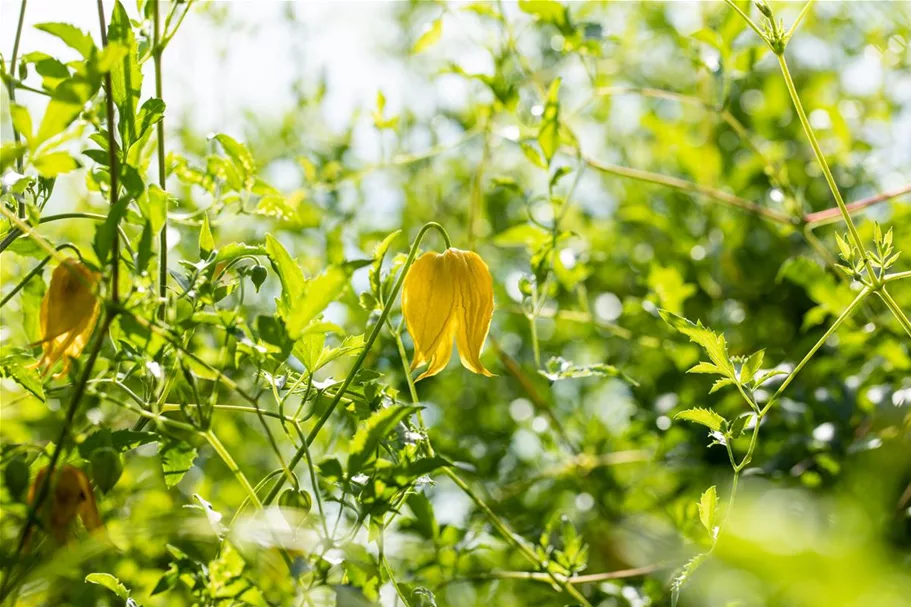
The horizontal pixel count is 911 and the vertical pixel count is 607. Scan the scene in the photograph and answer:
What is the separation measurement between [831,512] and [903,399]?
1.33 ft

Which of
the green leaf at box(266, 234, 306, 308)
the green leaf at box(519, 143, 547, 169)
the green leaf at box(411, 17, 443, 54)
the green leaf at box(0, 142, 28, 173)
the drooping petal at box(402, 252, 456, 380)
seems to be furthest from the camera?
the green leaf at box(411, 17, 443, 54)

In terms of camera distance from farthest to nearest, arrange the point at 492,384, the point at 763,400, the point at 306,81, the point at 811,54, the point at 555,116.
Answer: the point at 811,54 < the point at 306,81 < the point at 492,384 < the point at 763,400 < the point at 555,116

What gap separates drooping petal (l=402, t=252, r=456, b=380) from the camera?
739 mm

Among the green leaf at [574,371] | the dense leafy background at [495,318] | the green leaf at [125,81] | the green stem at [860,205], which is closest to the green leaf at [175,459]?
the dense leafy background at [495,318]

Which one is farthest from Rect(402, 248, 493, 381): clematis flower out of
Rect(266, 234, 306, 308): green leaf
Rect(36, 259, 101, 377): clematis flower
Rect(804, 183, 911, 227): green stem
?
Rect(804, 183, 911, 227): green stem

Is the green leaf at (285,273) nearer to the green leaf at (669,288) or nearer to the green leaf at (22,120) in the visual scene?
the green leaf at (22,120)

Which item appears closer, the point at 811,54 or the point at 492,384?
Result: the point at 492,384

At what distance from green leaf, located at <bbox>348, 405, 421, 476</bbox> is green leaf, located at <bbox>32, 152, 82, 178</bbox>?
226 millimetres

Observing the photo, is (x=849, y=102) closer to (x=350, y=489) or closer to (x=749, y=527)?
(x=350, y=489)

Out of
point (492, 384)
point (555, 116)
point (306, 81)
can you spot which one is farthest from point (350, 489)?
point (306, 81)

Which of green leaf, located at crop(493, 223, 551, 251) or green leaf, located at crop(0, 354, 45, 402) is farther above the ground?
green leaf, located at crop(0, 354, 45, 402)

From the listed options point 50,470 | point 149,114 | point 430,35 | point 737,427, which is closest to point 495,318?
point 430,35

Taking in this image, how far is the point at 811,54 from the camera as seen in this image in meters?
2.05

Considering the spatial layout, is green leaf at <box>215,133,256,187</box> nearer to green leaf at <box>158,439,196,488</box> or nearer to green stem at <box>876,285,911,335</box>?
green leaf at <box>158,439,196,488</box>
